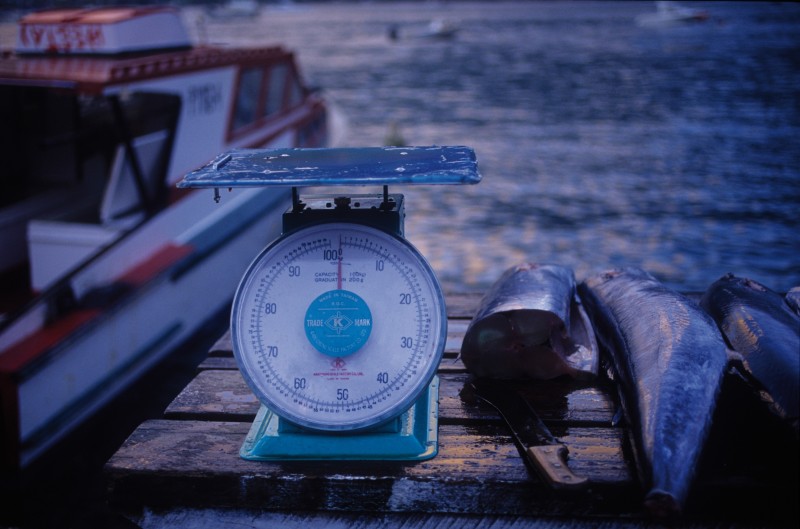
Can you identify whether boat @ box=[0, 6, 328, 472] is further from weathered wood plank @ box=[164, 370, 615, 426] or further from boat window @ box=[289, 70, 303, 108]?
weathered wood plank @ box=[164, 370, 615, 426]

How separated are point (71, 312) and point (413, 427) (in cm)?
401

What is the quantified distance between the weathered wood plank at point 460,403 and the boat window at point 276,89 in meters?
6.76

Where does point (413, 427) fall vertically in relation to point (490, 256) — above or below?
above

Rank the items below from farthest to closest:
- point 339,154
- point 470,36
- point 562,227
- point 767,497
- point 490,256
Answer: point 470,36 < point 562,227 < point 490,256 < point 339,154 < point 767,497

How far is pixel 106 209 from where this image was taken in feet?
19.5

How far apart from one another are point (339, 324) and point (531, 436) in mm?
650

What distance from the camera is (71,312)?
5.21 metres

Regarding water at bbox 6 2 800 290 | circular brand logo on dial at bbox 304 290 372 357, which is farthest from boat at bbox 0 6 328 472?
circular brand logo on dial at bbox 304 290 372 357

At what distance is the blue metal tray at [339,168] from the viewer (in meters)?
1.73

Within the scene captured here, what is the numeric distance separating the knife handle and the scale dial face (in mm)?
373

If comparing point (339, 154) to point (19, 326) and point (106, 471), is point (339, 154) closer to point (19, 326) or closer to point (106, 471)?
point (106, 471)

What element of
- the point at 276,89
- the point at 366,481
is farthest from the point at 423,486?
the point at 276,89

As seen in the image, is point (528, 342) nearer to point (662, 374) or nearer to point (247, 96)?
point (662, 374)

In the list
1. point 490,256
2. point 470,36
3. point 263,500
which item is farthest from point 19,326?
point 470,36
